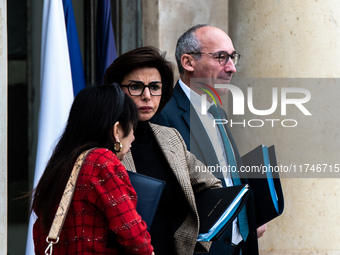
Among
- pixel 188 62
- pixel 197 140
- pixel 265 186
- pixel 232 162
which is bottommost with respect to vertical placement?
pixel 265 186

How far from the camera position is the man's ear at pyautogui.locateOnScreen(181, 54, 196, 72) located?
4215mm

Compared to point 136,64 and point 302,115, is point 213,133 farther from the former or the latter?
point 302,115

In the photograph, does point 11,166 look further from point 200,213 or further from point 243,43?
Result: point 200,213

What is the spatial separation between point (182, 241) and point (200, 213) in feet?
0.57

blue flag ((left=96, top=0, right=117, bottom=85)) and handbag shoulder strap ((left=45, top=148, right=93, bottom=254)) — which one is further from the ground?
blue flag ((left=96, top=0, right=117, bottom=85))

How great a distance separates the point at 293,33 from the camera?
516 centimetres

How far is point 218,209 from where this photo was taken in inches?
124

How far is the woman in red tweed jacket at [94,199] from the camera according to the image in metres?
2.51

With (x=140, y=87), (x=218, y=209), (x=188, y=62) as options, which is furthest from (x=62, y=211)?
(x=188, y=62)

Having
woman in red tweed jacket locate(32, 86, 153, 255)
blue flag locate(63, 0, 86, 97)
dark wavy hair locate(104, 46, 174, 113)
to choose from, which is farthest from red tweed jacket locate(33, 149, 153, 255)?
blue flag locate(63, 0, 86, 97)

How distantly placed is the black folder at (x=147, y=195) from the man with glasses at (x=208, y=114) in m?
0.93

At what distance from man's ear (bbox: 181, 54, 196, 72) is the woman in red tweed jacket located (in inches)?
62.9

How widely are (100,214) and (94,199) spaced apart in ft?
0.22

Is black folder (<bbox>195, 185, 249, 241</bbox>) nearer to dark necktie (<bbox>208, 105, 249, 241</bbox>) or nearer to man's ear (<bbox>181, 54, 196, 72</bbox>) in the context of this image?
dark necktie (<bbox>208, 105, 249, 241</bbox>)
